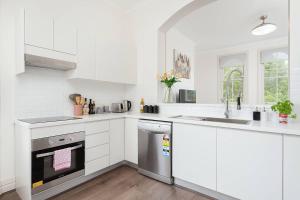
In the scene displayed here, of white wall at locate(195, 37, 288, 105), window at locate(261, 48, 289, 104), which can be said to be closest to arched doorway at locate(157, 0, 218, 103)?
white wall at locate(195, 37, 288, 105)

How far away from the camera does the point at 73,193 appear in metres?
1.86

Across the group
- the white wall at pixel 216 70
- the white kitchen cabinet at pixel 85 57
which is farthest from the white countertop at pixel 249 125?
the white wall at pixel 216 70

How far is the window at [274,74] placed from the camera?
430 centimetres

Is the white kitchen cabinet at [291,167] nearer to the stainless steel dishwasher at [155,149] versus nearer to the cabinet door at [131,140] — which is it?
the stainless steel dishwasher at [155,149]

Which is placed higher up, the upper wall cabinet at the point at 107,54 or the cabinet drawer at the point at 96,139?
the upper wall cabinet at the point at 107,54

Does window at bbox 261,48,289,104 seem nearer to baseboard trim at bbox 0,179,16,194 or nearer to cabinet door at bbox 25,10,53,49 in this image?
cabinet door at bbox 25,10,53,49

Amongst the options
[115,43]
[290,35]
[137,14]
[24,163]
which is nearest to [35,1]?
[115,43]

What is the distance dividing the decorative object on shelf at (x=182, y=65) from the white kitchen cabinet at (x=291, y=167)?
8.99 feet

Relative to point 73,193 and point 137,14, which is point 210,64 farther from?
point 73,193

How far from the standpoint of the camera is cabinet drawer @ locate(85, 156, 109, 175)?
2070 millimetres

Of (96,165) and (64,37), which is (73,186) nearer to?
(96,165)

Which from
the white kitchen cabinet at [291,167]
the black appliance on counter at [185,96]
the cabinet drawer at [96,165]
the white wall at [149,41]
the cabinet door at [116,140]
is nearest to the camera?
the white kitchen cabinet at [291,167]

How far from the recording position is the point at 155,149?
214 cm

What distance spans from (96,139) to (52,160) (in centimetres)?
55
